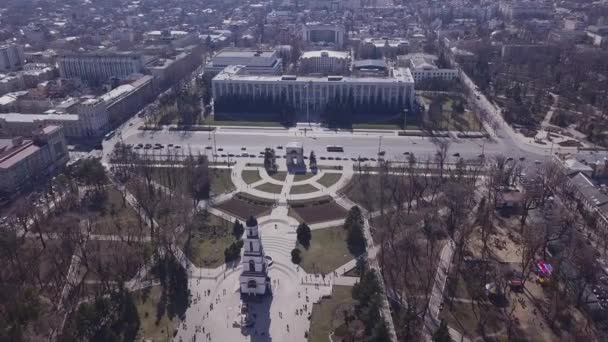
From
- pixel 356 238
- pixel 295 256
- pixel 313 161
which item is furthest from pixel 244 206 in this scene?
pixel 356 238

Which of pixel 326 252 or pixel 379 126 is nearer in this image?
pixel 326 252

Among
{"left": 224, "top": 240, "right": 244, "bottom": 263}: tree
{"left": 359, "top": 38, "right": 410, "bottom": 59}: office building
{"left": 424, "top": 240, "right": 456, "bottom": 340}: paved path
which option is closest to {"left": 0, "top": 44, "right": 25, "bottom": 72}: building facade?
{"left": 359, "top": 38, "right": 410, "bottom": 59}: office building

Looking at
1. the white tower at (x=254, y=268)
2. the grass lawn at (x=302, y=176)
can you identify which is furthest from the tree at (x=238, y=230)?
the grass lawn at (x=302, y=176)

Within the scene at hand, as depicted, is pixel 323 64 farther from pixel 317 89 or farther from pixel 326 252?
pixel 326 252

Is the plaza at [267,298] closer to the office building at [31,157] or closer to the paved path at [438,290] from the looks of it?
the paved path at [438,290]

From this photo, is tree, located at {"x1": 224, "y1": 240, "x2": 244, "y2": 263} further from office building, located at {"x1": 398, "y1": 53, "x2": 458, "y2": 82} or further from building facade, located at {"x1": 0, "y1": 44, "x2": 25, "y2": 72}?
building facade, located at {"x1": 0, "y1": 44, "x2": 25, "y2": 72}
